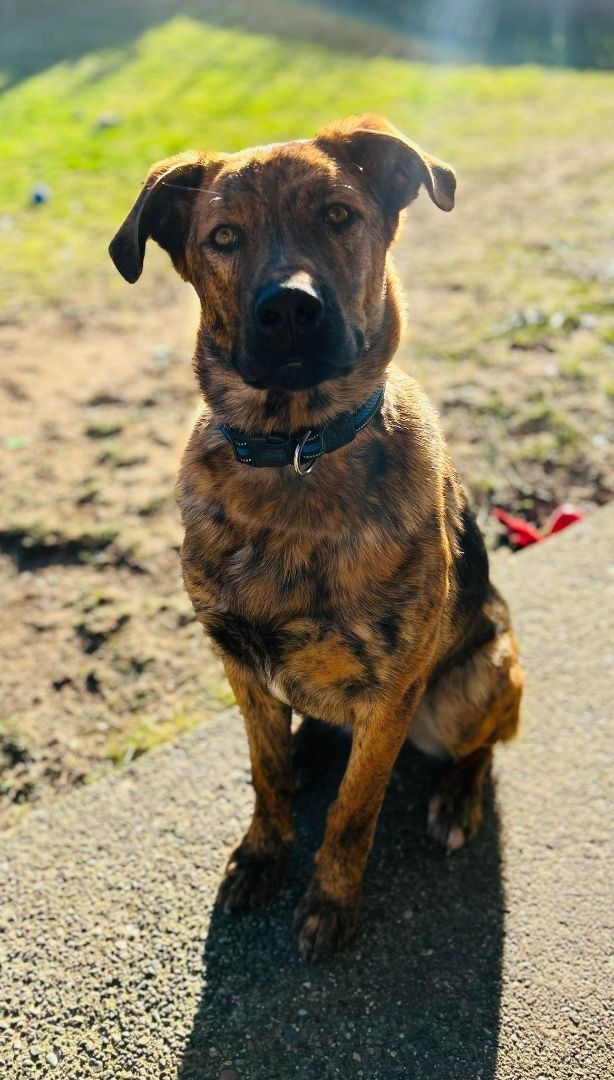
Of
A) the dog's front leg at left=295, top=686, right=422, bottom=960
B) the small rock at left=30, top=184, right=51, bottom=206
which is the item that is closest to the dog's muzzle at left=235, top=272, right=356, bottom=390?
the dog's front leg at left=295, top=686, right=422, bottom=960

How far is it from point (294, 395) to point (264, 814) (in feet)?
4.44

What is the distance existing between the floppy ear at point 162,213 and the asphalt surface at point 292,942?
5.84 ft

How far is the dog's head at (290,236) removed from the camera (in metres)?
2.10

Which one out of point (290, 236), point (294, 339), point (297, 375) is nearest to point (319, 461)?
→ point (297, 375)

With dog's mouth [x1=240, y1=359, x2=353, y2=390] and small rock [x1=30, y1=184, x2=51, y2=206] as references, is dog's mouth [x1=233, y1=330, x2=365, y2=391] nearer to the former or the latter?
dog's mouth [x1=240, y1=359, x2=353, y2=390]

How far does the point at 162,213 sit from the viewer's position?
2.45 metres

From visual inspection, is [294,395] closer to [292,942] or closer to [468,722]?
[468,722]

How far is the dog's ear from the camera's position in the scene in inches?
90.7

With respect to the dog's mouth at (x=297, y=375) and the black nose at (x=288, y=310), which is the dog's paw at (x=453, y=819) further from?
the black nose at (x=288, y=310)

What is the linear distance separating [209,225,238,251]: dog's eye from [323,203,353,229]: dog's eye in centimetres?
25

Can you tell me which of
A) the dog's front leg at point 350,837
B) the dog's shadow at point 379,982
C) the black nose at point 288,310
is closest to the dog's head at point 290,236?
the black nose at point 288,310

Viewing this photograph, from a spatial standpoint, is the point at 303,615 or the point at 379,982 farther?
the point at 379,982

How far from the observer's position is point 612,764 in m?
3.06

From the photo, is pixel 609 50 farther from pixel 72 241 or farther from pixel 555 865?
pixel 555 865
